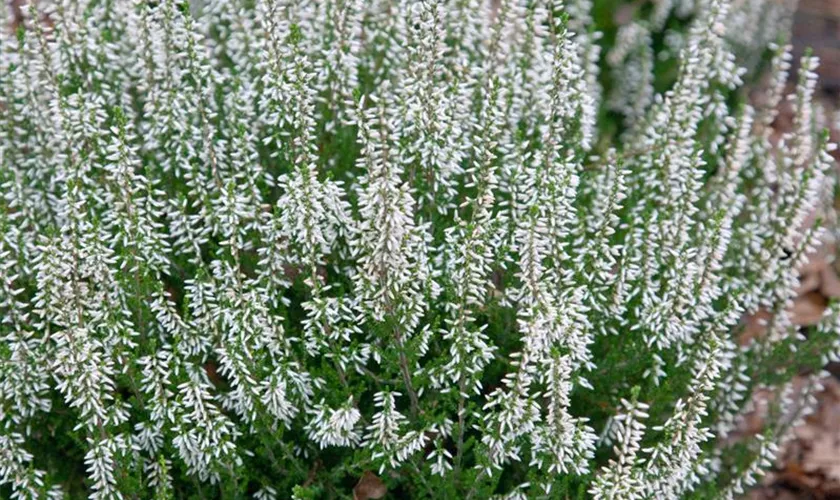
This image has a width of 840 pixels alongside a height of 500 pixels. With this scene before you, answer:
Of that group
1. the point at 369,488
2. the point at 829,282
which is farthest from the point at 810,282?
the point at 369,488

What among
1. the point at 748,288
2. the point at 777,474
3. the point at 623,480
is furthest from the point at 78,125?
the point at 777,474

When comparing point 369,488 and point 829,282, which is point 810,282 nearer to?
point 829,282

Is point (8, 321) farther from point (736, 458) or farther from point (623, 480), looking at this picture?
point (736, 458)

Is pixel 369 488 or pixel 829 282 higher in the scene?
pixel 369 488

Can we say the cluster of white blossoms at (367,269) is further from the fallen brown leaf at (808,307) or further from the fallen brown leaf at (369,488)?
the fallen brown leaf at (808,307)

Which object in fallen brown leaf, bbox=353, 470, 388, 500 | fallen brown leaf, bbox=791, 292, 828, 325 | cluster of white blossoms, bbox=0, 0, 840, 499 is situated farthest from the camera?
fallen brown leaf, bbox=791, 292, 828, 325

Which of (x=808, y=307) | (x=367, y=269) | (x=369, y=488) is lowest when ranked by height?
(x=808, y=307)

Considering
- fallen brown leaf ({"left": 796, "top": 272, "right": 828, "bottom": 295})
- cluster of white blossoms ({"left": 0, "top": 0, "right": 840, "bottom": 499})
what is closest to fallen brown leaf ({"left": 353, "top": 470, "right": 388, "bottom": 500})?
cluster of white blossoms ({"left": 0, "top": 0, "right": 840, "bottom": 499})

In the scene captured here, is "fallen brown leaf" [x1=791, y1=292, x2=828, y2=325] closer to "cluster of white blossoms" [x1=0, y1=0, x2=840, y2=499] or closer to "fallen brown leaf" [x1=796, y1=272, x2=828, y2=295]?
"fallen brown leaf" [x1=796, y1=272, x2=828, y2=295]

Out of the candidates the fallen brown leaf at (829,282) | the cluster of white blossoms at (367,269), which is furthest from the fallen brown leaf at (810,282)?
the cluster of white blossoms at (367,269)
